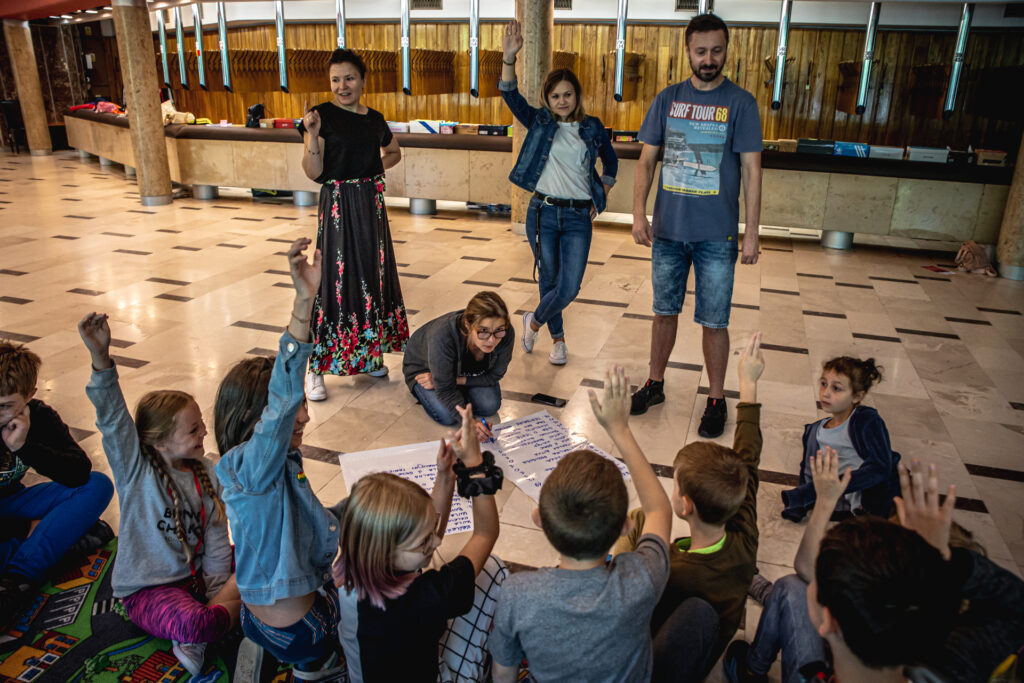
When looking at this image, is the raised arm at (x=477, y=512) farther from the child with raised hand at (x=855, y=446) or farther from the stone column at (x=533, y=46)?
the stone column at (x=533, y=46)

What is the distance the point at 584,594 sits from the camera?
131 centimetres

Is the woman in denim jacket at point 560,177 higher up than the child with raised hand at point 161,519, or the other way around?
the woman in denim jacket at point 560,177

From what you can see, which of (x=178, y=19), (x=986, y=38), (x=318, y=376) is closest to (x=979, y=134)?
(x=986, y=38)

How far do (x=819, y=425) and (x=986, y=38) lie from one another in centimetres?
781

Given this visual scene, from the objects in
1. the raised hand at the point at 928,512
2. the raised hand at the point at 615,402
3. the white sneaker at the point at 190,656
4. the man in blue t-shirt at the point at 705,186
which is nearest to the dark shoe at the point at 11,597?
the white sneaker at the point at 190,656

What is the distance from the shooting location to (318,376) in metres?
3.36

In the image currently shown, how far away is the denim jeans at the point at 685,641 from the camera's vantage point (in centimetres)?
152

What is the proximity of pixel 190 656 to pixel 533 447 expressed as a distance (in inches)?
57.0

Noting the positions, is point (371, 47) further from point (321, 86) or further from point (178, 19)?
point (178, 19)

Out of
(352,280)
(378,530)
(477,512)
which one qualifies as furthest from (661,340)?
(378,530)

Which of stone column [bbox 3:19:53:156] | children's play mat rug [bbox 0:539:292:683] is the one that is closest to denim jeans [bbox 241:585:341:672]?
children's play mat rug [bbox 0:539:292:683]

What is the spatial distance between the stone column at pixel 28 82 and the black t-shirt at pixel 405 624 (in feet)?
46.6

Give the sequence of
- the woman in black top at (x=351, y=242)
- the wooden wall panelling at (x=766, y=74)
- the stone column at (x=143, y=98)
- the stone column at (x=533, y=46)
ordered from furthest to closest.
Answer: the wooden wall panelling at (x=766, y=74) < the stone column at (x=143, y=98) < the stone column at (x=533, y=46) < the woman in black top at (x=351, y=242)

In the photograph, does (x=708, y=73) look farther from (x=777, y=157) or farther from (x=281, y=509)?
(x=777, y=157)
